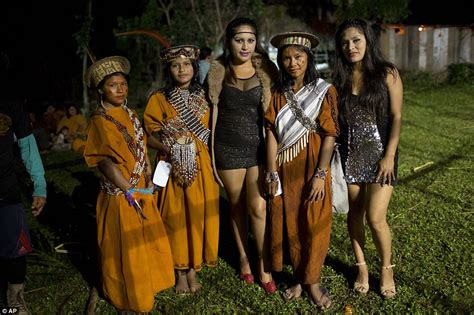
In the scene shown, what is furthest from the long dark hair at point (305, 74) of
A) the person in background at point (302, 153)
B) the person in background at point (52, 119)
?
the person in background at point (52, 119)

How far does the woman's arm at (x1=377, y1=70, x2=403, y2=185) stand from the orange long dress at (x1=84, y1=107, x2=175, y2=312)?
5.35ft

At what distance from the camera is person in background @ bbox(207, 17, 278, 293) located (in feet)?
10.5

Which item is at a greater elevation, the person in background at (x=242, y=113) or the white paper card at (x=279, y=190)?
the person in background at (x=242, y=113)

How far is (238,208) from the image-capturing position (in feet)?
11.7

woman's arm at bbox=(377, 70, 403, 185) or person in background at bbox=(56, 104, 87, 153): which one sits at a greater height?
woman's arm at bbox=(377, 70, 403, 185)

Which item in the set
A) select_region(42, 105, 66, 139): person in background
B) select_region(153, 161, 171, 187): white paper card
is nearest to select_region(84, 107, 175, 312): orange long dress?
select_region(153, 161, 171, 187): white paper card

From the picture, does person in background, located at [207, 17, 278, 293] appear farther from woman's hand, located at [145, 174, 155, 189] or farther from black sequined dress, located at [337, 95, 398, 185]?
black sequined dress, located at [337, 95, 398, 185]

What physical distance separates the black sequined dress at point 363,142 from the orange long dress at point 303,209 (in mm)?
170

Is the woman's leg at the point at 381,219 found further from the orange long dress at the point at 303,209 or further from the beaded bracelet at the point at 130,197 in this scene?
the beaded bracelet at the point at 130,197

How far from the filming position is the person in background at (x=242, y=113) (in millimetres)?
3215

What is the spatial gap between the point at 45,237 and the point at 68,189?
1774mm

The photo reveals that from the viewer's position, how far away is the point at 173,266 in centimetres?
347

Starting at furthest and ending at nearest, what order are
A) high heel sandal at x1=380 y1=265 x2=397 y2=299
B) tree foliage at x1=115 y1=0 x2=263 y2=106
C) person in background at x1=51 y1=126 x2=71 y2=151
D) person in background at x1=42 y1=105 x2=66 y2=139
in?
1. tree foliage at x1=115 y1=0 x2=263 y2=106
2. person in background at x1=42 y1=105 x2=66 y2=139
3. person in background at x1=51 y1=126 x2=71 y2=151
4. high heel sandal at x1=380 y1=265 x2=397 y2=299

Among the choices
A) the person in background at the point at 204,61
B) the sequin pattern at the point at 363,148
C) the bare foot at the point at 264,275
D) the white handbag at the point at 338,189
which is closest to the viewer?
the sequin pattern at the point at 363,148
